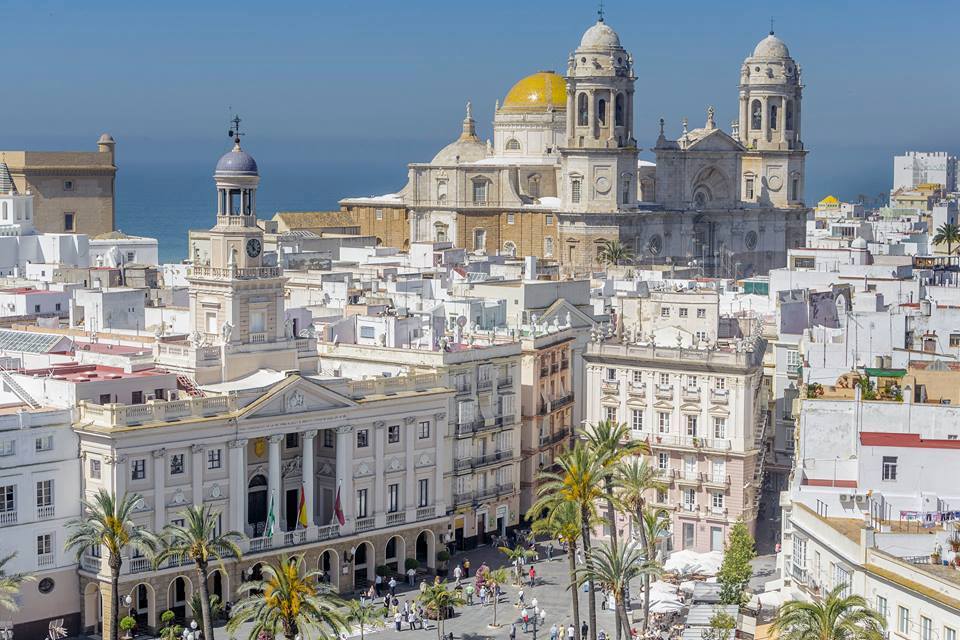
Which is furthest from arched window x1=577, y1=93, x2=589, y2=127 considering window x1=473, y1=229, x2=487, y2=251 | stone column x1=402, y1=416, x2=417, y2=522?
stone column x1=402, y1=416, x2=417, y2=522

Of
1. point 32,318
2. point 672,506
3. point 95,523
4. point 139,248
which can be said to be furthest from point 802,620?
point 139,248

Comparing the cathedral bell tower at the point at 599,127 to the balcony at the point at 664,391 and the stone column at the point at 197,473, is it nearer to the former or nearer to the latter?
the balcony at the point at 664,391

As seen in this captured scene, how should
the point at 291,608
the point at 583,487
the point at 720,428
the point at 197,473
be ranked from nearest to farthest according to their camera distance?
→ the point at 291,608 → the point at 583,487 → the point at 197,473 → the point at 720,428

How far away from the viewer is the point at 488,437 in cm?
7581

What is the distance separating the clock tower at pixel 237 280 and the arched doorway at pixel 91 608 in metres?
11.2

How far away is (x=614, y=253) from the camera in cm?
13438

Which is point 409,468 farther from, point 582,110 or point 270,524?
point 582,110

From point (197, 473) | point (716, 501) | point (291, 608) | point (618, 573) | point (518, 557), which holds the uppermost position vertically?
point (197, 473)

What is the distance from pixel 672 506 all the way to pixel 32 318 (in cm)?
3198

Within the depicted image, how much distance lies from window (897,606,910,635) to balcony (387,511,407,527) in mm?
29672

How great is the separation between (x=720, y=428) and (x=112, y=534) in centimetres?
2620

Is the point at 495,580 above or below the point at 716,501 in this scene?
below

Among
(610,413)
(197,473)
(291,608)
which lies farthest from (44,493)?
(610,413)

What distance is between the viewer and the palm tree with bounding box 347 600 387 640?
52719 mm
